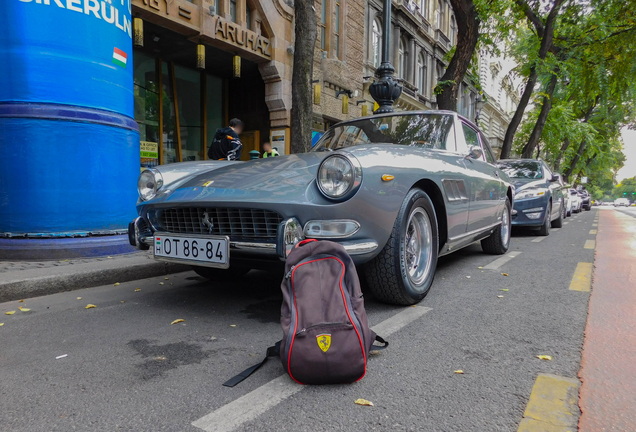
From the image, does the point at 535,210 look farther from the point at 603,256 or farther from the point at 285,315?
the point at 285,315

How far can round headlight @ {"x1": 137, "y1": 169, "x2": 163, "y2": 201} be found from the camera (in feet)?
11.2

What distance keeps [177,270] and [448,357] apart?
10.2ft

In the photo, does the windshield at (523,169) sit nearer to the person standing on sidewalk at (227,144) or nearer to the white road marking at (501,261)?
the white road marking at (501,261)

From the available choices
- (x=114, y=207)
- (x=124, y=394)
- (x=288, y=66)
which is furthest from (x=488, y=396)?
(x=288, y=66)

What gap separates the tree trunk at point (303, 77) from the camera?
635 cm

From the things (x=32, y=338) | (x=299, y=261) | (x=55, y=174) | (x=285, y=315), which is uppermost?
(x=55, y=174)

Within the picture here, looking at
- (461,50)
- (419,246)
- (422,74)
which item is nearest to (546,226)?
(461,50)

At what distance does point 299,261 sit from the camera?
2.11m

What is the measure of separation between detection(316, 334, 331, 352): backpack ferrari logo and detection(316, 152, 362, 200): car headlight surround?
890 millimetres

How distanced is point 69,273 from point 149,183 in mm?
1117

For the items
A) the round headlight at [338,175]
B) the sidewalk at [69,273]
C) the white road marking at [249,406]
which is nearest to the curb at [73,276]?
the sidewalk at [69,273]

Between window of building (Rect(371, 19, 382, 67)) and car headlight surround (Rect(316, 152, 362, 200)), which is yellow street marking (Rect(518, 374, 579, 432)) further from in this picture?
window of building (Rect(371, 19, 382, 67))

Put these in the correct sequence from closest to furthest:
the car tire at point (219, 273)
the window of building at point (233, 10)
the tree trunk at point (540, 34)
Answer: the car tire at point (219, 273)
the window of building at point (233, 10)
the tree trunk at point (540, 34)

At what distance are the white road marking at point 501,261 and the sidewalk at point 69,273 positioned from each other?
3117 millimetres
